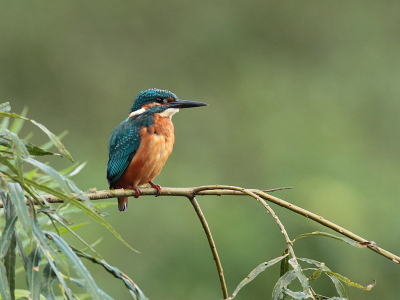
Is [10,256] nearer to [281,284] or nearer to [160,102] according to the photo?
[281,284]

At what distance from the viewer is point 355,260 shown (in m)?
4.64

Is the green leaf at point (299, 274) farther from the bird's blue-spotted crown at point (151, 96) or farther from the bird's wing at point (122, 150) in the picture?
the bird's blue-spotted crown at point (151, 96)

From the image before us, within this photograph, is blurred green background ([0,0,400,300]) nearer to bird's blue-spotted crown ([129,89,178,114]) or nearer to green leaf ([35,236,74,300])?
bird's blue-spotted crown ([129,89,178,114])

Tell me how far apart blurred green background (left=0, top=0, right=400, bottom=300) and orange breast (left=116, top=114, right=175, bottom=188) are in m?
2.73

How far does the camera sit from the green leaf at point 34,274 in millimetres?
665

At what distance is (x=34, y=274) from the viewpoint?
0.69 meters

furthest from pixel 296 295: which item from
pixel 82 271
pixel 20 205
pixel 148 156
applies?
pixel 148 156

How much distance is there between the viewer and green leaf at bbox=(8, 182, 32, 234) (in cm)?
67

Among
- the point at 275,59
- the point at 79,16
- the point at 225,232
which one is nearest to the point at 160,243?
the point at 225,232

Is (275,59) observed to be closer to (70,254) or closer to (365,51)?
(365,51)

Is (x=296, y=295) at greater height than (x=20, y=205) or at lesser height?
lesser

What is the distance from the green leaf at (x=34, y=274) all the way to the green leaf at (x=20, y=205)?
0.05 metres

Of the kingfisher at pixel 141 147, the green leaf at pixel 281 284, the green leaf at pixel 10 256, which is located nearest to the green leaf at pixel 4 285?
the green leaf at pixel 10 256

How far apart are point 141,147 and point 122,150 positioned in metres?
0.10
